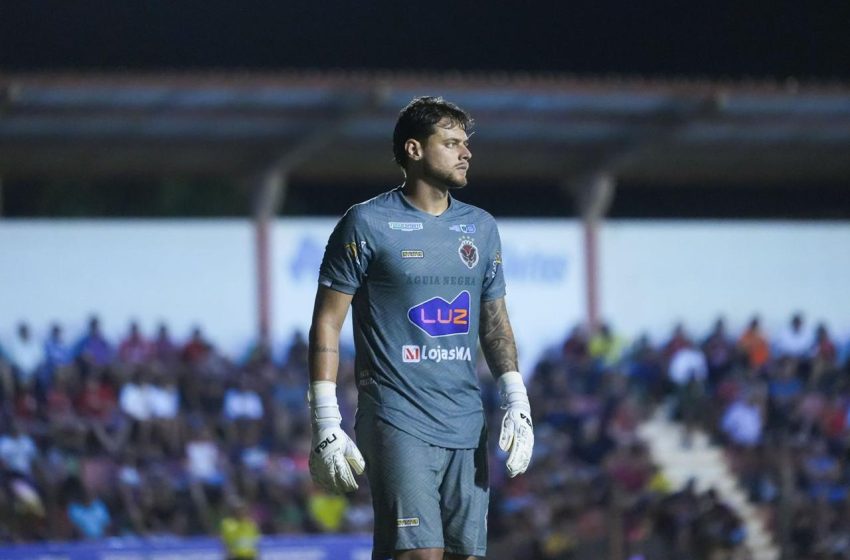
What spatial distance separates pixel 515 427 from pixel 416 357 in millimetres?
482

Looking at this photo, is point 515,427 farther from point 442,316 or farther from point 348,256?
point 348,256

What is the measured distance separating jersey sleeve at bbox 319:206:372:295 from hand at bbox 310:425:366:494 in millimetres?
570

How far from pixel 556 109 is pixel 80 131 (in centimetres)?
654

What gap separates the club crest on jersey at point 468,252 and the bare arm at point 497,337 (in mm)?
232

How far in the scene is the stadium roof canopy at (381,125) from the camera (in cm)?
2027

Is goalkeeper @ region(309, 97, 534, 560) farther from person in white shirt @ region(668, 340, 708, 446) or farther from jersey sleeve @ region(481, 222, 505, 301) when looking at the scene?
person in white shirt @ region(668, 340, 708, 446)

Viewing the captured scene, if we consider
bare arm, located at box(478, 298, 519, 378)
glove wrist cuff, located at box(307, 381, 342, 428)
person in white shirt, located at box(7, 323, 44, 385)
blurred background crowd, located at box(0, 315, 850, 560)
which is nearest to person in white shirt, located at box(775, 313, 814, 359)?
blurred background crowd, located at box(0, 315, 850, 560)

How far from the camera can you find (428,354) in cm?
618

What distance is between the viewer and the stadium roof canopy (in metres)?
20.3

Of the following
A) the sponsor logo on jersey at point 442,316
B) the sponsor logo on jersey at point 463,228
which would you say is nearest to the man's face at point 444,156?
the sponsor logo on jersey at point 463,228

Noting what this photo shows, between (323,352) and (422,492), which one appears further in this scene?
(323,352)

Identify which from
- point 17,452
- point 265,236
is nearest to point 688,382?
point 265,236

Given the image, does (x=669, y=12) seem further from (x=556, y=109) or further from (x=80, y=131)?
(x=80, y=131)

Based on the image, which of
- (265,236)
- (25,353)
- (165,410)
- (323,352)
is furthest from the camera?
(265,236)
